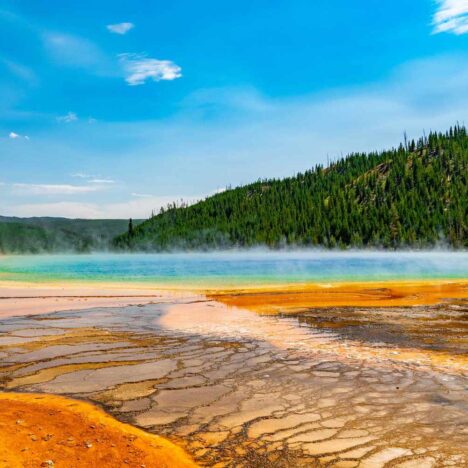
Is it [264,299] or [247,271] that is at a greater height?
[264,299]

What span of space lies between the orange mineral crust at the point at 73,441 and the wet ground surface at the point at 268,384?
1.13ft

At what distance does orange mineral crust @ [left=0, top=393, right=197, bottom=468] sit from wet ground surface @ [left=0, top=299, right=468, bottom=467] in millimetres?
346

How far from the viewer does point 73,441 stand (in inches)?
244

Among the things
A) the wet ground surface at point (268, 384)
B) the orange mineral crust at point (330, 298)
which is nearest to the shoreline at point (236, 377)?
the wet ground surface at point (268, 384)

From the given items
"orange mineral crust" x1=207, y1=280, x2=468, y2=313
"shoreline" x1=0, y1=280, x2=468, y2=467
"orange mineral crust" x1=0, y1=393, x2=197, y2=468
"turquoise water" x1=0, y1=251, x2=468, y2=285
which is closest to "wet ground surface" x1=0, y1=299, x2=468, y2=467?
"shoreline" x1=0, y1=280, x2=468, y2=467

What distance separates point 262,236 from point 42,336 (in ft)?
601

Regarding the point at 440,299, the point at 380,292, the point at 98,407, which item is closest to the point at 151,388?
the point at 98,407

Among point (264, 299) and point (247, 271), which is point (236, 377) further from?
point (247, 271)

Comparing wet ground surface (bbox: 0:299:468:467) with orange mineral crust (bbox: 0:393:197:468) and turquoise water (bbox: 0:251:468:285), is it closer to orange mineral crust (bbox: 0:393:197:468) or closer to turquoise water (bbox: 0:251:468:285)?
orange mineral crust (bbox: 0:393:197:468)

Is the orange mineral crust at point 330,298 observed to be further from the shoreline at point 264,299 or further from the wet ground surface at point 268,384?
the wet ground surface at point 268,384

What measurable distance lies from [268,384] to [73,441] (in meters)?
3.88

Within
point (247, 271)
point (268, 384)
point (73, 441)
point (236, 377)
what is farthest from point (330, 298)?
point (247, 271)

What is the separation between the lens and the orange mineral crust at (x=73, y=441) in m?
5.61

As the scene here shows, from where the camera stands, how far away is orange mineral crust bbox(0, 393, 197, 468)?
5.61m
